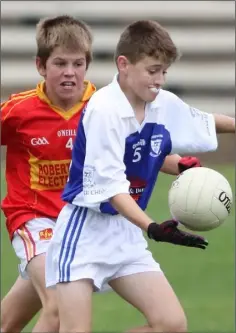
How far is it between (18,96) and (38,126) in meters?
0.25

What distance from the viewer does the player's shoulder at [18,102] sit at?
7156 mm

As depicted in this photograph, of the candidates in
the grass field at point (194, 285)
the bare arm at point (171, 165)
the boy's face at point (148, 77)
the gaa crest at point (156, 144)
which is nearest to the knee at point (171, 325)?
the gaa crest at point (156, 144)

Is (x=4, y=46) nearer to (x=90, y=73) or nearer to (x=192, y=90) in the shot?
(x=90, y=73)

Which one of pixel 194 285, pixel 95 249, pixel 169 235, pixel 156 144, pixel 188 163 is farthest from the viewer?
pixel 194 285

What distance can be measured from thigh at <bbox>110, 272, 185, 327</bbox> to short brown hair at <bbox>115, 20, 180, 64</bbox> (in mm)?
1089

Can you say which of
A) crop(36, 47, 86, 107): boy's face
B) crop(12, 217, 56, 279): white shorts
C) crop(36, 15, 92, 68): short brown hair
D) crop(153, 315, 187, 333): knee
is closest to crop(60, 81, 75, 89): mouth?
crop(36, 47, 86, 107): boy's face

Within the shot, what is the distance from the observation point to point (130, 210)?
5.95m

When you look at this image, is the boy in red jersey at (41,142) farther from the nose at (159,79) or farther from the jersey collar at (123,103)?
the nose at (159,79)

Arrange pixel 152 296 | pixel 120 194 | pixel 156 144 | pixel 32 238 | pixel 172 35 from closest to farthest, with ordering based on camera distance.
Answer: pixel 120 194 < pixel 152 296 < pixel 156 144 < pixel 32 238 < pixel 172 35

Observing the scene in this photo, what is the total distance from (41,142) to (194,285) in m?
4.63

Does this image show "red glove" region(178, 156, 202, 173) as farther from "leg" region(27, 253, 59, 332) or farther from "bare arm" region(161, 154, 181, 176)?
"leg" region(27, 253, 59, 332)

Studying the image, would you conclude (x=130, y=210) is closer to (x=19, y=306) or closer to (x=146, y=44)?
(x=146, y=44)

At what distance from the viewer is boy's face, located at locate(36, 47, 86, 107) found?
6914 mm

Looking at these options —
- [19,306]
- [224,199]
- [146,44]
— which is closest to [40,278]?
[19,306]
